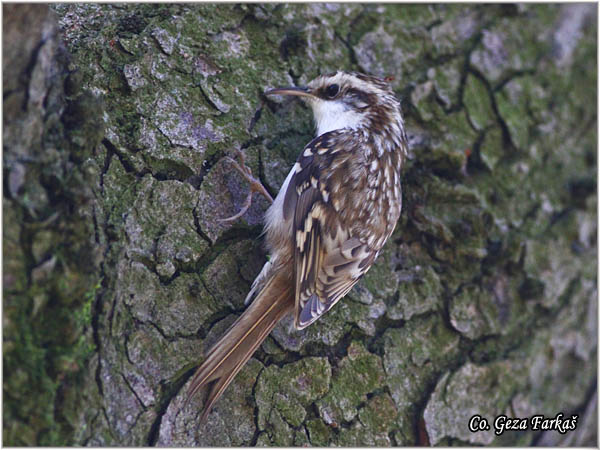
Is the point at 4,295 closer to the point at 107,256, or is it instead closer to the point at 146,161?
the point at 107,256

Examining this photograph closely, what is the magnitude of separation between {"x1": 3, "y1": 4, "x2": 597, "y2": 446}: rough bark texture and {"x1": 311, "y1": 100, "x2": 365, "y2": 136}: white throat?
0.04 metres

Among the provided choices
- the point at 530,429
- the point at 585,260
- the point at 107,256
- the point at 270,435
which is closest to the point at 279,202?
the point at 107,256

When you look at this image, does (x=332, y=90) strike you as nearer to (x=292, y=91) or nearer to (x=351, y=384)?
(x=292, y=91)

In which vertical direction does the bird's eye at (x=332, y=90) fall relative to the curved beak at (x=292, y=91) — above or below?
below

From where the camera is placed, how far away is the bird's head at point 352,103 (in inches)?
66.6

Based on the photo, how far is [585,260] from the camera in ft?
7.07

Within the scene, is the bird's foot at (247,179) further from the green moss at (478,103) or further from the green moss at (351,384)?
the green moss at (478,103)

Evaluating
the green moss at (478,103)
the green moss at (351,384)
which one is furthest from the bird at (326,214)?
the green moss at (478,103)

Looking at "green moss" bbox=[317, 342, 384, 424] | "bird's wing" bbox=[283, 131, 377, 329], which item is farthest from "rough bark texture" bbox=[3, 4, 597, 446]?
"bird's wing" bbox=[283, 131, 377, 329]

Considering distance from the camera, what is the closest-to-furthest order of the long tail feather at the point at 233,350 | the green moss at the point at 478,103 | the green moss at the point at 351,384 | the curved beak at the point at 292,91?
1. the long tail feather at the point at 233,350
2. the green moss at the point at 351,384
3. the curved beak at the point at 292,91
4. the green moss at the point at 478,103

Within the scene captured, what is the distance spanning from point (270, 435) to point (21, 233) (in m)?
0.78

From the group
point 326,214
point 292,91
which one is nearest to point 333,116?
point 292,91

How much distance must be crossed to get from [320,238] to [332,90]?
50cm

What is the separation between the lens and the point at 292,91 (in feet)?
5.28
